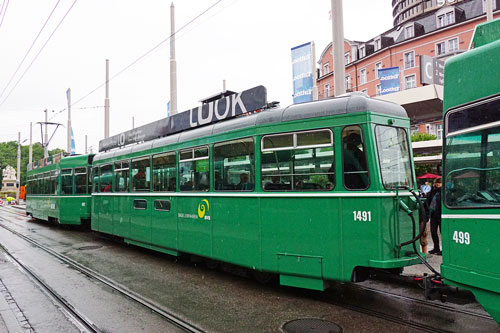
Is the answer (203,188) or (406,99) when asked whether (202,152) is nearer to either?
(203,188)

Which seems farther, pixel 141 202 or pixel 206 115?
pixel 141 202

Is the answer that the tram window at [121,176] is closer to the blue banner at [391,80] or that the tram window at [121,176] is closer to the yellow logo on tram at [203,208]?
the yellow logo on tram at [203,208]

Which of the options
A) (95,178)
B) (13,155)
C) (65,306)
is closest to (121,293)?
A: (65,306)

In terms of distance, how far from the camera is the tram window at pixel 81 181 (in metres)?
16.1

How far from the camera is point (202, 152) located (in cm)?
795

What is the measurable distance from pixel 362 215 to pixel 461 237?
4.77ft

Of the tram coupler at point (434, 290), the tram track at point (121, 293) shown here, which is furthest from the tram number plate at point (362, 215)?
the tram track at point (121, 293)

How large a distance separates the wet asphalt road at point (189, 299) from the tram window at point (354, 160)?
6.17 ft

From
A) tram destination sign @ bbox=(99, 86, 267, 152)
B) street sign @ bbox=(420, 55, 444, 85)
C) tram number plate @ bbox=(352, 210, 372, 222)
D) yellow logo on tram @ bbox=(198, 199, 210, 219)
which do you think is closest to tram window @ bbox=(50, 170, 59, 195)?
tram destination sign @ bbox=(99, 86, 267, 152)

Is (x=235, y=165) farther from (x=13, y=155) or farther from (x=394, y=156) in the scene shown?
(x=13, y=155)

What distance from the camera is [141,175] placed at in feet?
33.6

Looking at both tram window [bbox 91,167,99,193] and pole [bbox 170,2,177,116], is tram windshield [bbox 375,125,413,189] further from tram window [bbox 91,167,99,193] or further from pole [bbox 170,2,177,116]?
pole [bbox 170,2,177,116]

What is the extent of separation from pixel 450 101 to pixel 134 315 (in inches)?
203

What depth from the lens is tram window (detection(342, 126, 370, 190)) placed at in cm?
552
